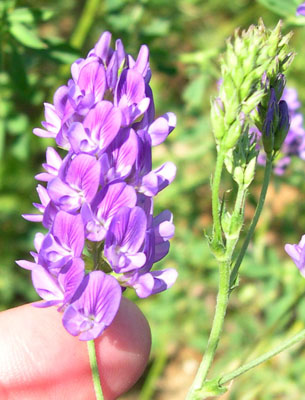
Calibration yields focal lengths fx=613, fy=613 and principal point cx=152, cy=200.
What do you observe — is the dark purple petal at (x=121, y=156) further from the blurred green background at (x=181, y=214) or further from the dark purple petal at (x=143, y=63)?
the blurred green background at (x=181, y=214)

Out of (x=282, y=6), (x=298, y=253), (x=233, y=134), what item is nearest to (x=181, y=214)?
(x=282, y=6)

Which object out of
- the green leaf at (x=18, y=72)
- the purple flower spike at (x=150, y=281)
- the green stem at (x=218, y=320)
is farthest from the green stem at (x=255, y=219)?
the green leaf at (x=18, y=72)

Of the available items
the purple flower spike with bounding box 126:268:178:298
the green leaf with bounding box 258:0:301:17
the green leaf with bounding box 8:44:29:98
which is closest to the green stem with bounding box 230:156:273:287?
the purple flower spike with bounding box 126:268:178:298

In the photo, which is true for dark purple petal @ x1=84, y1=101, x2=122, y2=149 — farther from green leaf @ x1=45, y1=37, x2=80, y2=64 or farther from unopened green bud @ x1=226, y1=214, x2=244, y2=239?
green leaf @ x1=45, y1=37, x2=80, y2=64

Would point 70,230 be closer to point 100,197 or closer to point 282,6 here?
point 100,197

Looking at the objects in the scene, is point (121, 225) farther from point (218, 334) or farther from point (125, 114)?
point (218, 334)

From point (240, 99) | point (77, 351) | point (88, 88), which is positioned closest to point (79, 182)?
point (88, 88)
